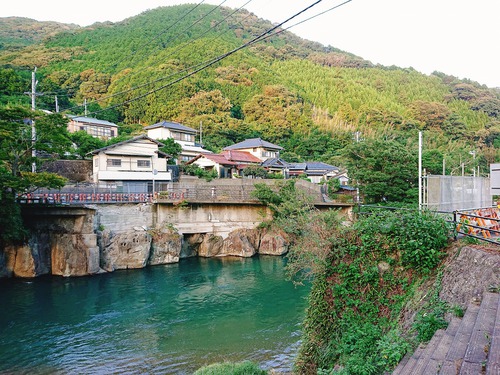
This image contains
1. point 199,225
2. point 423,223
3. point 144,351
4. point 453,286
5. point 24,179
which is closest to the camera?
point 453,286

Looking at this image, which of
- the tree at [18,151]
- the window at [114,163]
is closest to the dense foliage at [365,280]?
the tree at [18,151]

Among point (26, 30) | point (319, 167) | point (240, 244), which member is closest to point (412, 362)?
point (240, 244)

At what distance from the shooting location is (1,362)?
978cm

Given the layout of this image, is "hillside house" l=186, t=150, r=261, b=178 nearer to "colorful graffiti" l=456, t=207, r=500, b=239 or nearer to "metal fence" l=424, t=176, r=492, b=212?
"metal fence" l=424, t=176, r=492, b=212

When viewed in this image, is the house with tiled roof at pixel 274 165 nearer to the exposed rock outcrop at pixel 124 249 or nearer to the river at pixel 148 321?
the river at pixel 148 321

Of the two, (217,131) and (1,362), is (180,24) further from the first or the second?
(1,362)

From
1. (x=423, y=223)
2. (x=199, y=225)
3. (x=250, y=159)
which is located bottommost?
(x=199, y=225)

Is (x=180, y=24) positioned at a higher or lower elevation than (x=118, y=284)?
higher

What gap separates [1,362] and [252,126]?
46.0 m

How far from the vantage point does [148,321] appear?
12.9 m

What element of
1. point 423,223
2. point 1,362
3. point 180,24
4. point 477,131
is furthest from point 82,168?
point 180,24

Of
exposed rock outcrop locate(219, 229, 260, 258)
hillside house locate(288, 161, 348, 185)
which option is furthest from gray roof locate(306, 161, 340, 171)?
exposed rock outcrop locate(219, 229, 260, 258)

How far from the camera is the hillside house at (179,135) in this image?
37691mm

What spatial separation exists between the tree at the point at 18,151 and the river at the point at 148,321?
133 inches
